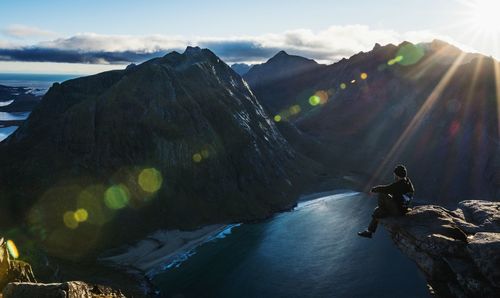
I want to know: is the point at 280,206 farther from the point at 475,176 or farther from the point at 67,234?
the point at 475,176

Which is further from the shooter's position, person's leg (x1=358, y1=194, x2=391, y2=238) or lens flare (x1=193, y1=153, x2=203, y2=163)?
lens flare (x1=193, y1=153, x2=203, y2=163)

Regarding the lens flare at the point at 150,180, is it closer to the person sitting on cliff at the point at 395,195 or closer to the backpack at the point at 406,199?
the person sitting on cliff at the point at 395,195

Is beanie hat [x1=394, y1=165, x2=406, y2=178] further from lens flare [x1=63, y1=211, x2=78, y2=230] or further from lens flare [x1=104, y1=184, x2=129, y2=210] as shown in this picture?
lens flare [x1=104, y1=184, x2=129, y2=210]

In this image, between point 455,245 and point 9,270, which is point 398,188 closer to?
point 455,245

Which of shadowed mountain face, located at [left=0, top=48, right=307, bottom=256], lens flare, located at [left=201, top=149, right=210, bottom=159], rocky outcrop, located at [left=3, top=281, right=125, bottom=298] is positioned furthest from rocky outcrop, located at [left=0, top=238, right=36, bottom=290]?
lens flare, located at [left=201, top=149, right=210, bottom=159]

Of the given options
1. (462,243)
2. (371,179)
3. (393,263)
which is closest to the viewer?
(462,243)

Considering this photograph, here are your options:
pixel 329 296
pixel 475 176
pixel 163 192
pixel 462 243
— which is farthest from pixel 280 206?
pixel 462 243

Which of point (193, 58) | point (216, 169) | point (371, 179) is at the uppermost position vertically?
point (193, 58)
